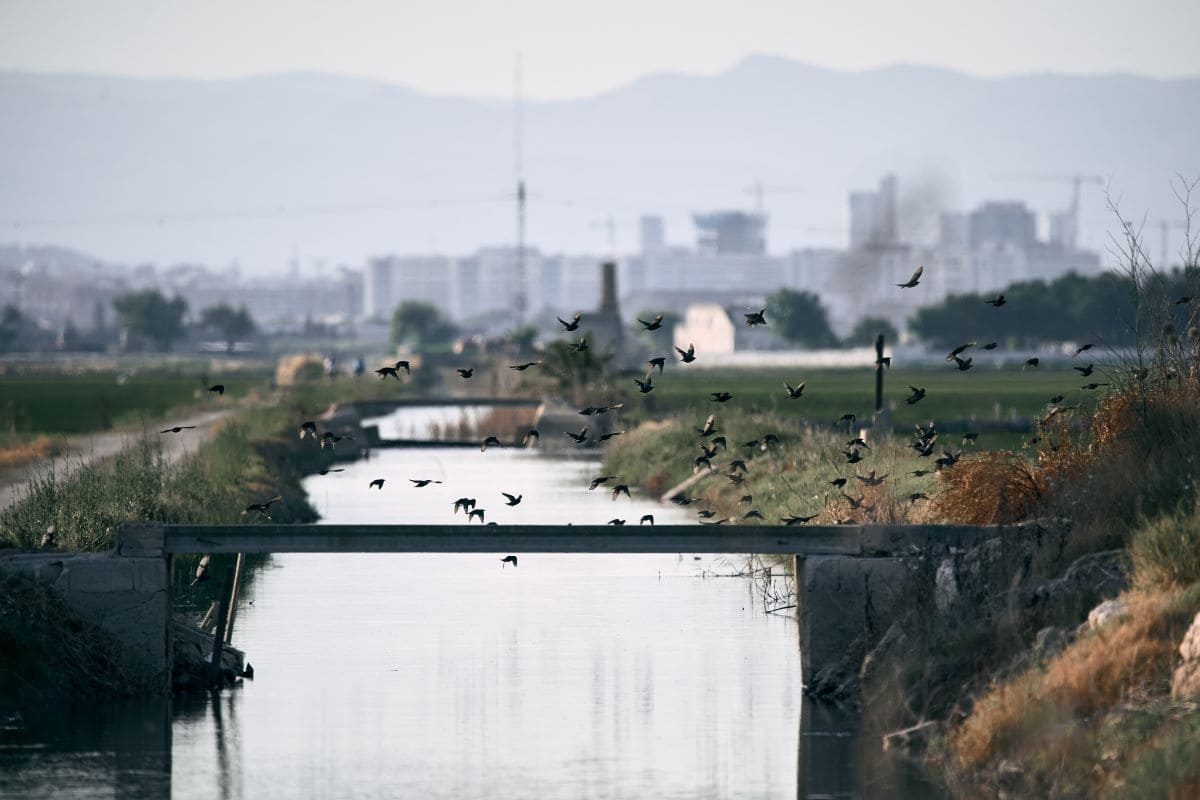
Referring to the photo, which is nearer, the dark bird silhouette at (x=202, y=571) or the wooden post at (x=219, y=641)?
the wooden post at (x=219, y=641)

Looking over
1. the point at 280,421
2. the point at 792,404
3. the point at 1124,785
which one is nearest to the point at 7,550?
the point at 1124,785

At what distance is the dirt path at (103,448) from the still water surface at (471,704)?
8440 millimetres

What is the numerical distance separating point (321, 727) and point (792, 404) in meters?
77.3

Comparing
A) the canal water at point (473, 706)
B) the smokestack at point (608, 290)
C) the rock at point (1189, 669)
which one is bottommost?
the canal water at point (473, 706)

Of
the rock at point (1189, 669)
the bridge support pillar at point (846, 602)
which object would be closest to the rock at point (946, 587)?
the bridge support pillar at point (846, 602)

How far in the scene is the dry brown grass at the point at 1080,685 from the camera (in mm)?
20297

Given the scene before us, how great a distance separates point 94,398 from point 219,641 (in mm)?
93125

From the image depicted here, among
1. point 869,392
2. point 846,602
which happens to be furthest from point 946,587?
point 869,392

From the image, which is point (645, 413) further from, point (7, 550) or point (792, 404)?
point (7, 550)

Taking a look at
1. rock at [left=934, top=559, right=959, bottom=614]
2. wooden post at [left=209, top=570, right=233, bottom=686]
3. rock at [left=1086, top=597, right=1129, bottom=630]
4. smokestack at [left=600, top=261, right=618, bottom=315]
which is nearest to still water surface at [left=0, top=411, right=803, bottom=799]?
wooden post at [left=209, top=570, right=233, bottom=686]

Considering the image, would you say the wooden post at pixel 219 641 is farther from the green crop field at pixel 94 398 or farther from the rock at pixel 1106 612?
the green crop field at pixel 94 398

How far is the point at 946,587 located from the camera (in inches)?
981

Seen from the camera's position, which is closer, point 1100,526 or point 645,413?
point 1100,526

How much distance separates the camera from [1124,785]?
18.4 meters
